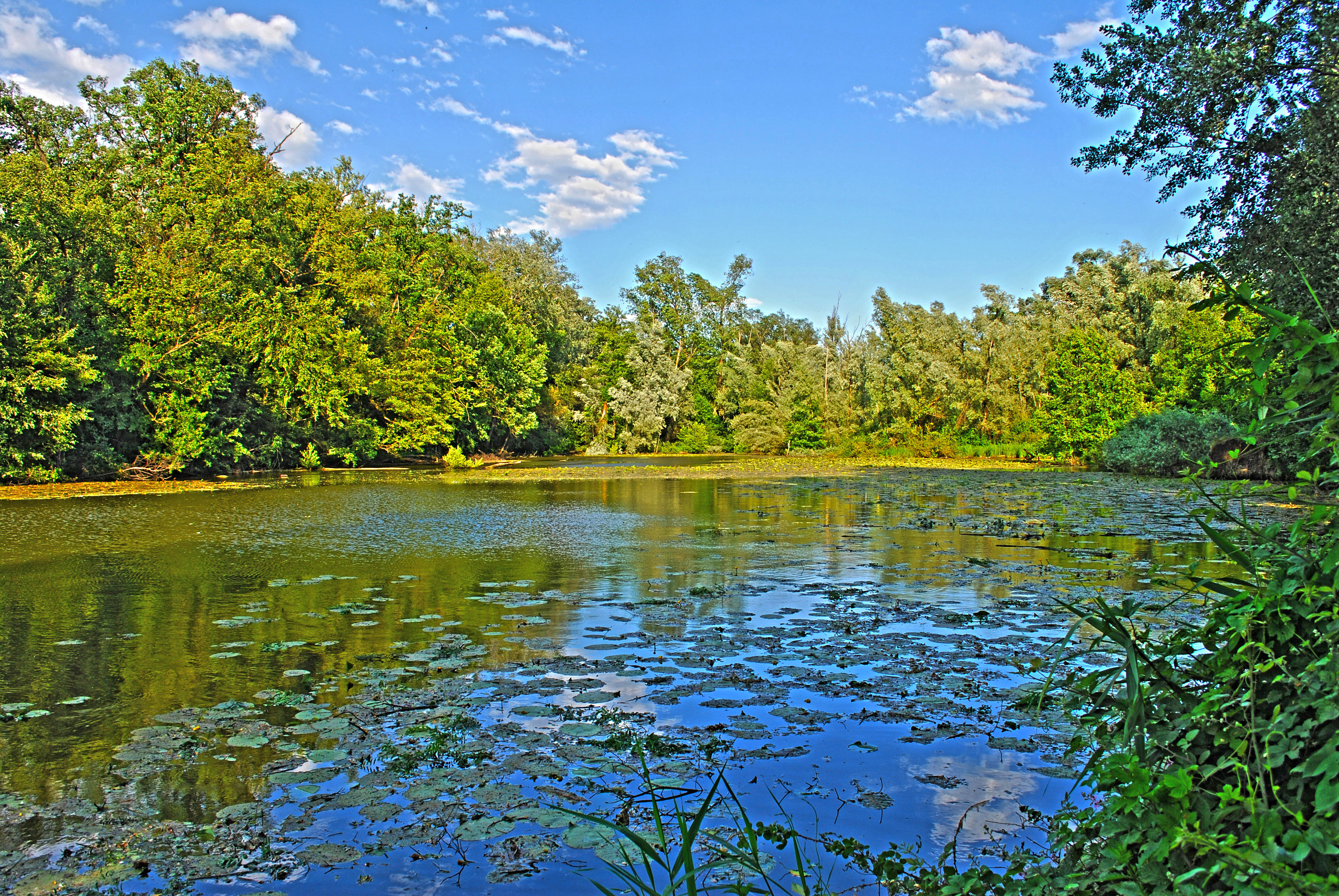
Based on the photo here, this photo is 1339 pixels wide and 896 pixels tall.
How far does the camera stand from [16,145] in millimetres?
22969

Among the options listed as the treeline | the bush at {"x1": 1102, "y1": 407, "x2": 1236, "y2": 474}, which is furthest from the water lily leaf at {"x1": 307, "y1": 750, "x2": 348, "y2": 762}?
the bush at {"x1": 1102, "y1": 407, "x2": 1236, "y2": 474}

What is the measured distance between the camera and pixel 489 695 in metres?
5.01

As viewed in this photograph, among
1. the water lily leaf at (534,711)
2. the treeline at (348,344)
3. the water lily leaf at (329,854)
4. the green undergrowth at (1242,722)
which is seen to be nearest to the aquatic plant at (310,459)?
the treeline at (348,344)

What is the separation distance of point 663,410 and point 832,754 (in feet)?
141

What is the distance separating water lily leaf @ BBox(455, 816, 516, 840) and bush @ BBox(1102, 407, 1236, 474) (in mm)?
21282

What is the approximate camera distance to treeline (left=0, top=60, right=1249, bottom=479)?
19.9m

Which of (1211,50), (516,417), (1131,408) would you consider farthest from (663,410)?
(1211,50)

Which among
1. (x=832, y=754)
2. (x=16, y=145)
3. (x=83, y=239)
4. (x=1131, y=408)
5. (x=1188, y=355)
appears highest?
(x=16, y=145)

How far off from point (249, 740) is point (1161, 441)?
24290mm

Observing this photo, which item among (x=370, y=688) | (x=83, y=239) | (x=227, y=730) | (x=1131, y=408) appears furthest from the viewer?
(x=1131, y=408)

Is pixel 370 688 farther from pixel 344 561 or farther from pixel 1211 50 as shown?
pixel 1211 50

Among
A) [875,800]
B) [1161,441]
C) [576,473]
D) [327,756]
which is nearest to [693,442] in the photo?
[576,473]

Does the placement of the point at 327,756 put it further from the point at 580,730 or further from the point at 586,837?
the point at 586,837

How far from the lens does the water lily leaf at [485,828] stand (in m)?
3.27
